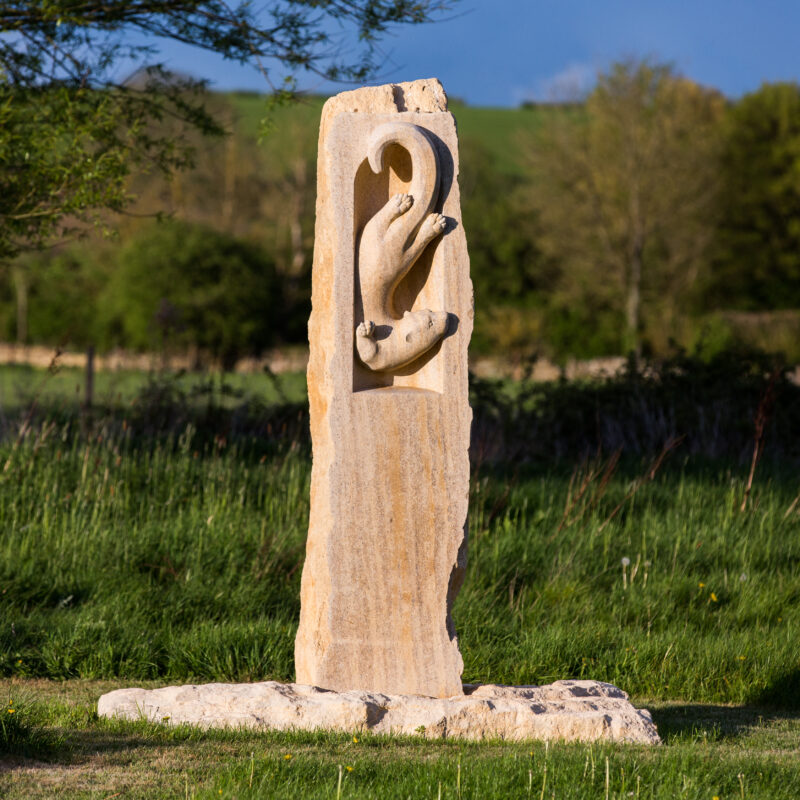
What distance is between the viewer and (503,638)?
6.02m

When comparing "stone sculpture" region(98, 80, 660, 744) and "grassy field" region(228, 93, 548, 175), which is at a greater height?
"grassy field" region(228, 93, 548, 175)

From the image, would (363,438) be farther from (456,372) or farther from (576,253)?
(576,253)

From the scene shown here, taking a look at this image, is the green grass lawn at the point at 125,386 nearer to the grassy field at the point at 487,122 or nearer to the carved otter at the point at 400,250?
the carved otter at the point at 400,250

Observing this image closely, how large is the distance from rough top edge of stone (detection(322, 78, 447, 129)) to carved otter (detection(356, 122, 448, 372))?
213 millimetres

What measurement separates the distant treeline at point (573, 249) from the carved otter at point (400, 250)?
21610mm

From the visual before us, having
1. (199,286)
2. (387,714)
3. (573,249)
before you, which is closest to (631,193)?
(573,249)

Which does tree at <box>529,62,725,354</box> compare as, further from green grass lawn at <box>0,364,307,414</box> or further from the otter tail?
the otter tail

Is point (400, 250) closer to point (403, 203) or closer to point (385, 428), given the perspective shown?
point (403, 203)

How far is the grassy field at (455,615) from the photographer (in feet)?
12.0

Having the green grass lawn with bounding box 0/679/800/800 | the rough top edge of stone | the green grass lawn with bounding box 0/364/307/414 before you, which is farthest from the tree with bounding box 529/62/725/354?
the green grass lawn with bounding box 0/679/800/800

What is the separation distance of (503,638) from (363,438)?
2.02m

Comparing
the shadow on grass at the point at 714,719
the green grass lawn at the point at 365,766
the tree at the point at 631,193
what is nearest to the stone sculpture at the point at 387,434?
the shadow on grass at the point at 714,719

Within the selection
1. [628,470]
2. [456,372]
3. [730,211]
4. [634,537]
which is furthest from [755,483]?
[730,211]

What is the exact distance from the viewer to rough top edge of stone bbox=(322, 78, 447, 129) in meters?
4.79
